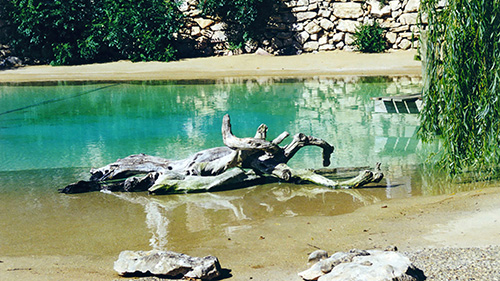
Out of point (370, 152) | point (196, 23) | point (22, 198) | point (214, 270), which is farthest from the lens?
point (196, 23)

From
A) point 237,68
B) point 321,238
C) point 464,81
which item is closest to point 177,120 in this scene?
point 464,81

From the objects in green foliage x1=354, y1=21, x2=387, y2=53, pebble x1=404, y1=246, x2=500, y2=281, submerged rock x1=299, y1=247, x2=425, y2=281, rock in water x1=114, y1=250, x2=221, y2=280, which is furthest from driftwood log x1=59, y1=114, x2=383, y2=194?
green foliage x1=354, y1=21, x2=387, y2=53

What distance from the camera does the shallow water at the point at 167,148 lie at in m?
7.44

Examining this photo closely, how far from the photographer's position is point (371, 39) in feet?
76.0

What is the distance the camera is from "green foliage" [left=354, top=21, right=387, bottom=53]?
23188 mm

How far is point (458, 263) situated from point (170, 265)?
252 centimetres

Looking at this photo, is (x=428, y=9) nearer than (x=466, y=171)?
Yes

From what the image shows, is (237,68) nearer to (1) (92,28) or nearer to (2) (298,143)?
(1) (92,28)

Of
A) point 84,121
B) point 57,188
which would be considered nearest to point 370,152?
point 57,188

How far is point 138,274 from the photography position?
18.3ft

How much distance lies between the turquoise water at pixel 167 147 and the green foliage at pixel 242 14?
14.3 feet

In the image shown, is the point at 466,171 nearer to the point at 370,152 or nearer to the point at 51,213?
the point at 370,152

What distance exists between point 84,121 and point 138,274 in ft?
33.6

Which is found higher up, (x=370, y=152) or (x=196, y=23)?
(x=196, y=23)
